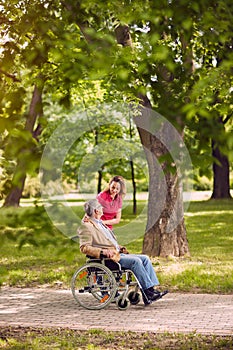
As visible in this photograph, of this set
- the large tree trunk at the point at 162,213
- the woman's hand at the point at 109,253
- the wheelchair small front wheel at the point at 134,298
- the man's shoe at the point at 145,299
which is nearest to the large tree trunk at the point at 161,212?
the large tree trunk at the point at 162,213

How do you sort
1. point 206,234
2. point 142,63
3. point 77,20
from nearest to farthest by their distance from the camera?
point 142,63 → point 77,20 → point 206,234

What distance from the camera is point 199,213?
908 inches

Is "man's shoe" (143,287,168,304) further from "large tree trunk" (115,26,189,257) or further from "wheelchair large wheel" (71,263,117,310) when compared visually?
"large tree trunk" (115,26,189,257)

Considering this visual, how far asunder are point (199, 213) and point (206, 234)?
255 inches

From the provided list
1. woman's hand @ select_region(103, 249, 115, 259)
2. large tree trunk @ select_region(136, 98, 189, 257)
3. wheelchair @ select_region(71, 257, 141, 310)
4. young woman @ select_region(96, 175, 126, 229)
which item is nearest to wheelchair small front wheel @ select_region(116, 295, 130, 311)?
wheelchair @ select_region(71, 257, 141, 310)

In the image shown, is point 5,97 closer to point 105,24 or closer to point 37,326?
point 37,326

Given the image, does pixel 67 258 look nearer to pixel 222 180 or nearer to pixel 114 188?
pixel 114 188

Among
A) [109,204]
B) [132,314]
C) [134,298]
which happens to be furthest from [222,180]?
[132,314]

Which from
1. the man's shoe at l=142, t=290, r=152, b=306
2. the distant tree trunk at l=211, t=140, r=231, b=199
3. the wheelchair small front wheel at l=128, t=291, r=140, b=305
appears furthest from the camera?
the distant tree trunk at l=211, t=140, r=231, b=199

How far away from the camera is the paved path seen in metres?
6.77

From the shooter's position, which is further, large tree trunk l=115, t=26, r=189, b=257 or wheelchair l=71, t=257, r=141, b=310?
large tree trunk l=115, t=26, r=189, b=257

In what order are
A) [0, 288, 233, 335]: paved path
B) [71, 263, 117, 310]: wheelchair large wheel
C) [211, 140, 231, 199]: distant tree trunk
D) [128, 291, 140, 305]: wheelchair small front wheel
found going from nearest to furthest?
[0, 288, 233, 335]: paved path → [71, 263, 117, 310]: wheelchair large wheel → [128, 291, 140, 305]: wheelchair small front wheel → [211, 140, 231, 199]: distant tree trunk

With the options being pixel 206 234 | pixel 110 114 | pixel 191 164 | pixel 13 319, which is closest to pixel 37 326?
pixel 13 319

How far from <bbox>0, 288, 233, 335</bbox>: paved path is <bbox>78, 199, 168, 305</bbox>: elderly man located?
0.25 meters
